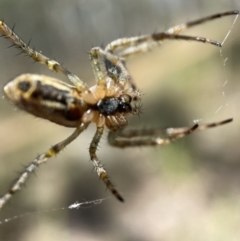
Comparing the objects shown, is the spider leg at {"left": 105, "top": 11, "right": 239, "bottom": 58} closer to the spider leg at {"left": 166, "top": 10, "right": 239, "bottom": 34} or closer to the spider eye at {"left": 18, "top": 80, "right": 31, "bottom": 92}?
the spider leg at {"left": 166, "top": 10, "right": 239, "bottom": 34}

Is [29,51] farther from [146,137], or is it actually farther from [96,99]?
[146,137]

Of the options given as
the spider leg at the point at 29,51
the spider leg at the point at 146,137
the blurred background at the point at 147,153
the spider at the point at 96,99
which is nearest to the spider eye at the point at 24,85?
the spider at the point at 96,99

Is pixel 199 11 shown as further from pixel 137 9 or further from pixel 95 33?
pixel 95 33

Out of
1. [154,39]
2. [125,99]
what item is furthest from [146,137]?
[154,39]

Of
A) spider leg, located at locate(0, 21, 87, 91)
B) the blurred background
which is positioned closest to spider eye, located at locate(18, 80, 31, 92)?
spider leg, located at locate(0, 21, 87, 91)

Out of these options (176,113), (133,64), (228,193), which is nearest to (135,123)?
(176,113)
